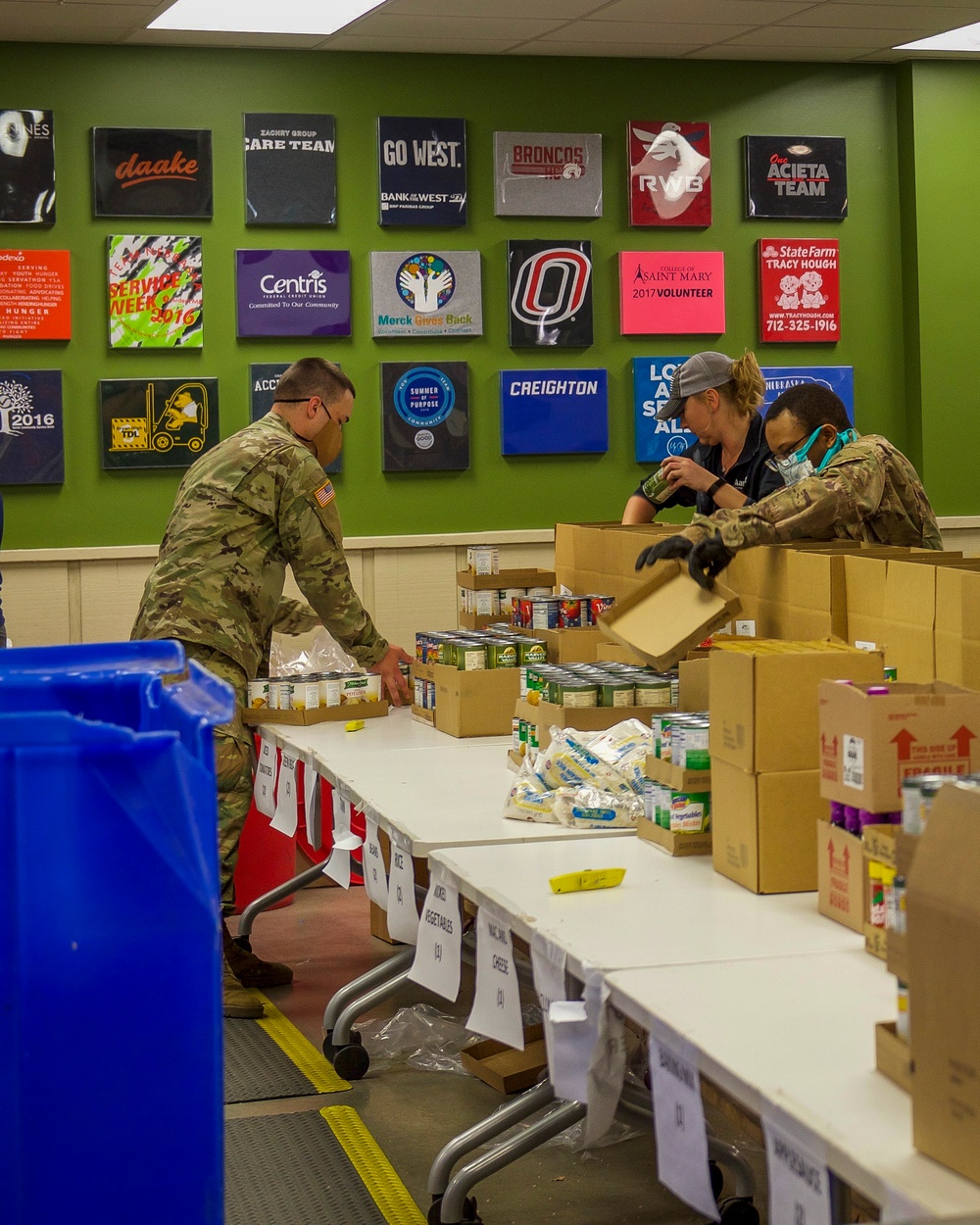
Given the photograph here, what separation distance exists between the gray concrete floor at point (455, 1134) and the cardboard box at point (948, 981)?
5.44ft

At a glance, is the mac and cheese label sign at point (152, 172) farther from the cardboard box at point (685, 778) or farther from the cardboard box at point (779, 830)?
the cardboard box at point (779, 830)

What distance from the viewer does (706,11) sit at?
5590mm

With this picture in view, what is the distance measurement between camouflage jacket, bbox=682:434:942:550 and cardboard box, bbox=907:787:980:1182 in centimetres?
173

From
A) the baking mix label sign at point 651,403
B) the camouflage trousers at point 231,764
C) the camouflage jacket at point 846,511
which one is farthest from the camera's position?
the baking mix label sign at point 651,403

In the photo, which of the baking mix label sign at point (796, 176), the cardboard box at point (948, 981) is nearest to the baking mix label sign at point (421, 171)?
the baking mix label sign at point (796, 176)

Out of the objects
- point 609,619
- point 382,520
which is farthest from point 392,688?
point 382,520

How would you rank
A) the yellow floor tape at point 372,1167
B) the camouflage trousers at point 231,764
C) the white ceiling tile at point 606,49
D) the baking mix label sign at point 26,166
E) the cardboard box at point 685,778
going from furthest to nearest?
the white ceiling tile at point 606,49 → the baking mix label sign at point 26,166 → the camouflage trousers at point 231,764 → the yellow floor tape at point 372,1167 → the cardboard box at point 685,778

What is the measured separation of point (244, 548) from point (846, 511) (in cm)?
160

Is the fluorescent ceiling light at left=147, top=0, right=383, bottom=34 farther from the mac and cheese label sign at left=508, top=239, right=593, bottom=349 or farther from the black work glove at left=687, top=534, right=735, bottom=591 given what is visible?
the black work glove at left=687, top=534, right=735, bottom=591

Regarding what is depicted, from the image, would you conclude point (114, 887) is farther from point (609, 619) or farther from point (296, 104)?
point (296, 104)

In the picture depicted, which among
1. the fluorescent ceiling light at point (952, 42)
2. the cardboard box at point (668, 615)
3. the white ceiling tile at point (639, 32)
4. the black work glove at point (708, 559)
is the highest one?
the fluorescent ceiling light at point (952, 42)

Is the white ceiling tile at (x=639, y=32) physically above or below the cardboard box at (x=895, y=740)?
above

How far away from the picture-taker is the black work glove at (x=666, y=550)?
2.98 m

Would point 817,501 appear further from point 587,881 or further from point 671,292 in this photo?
point 671,292
